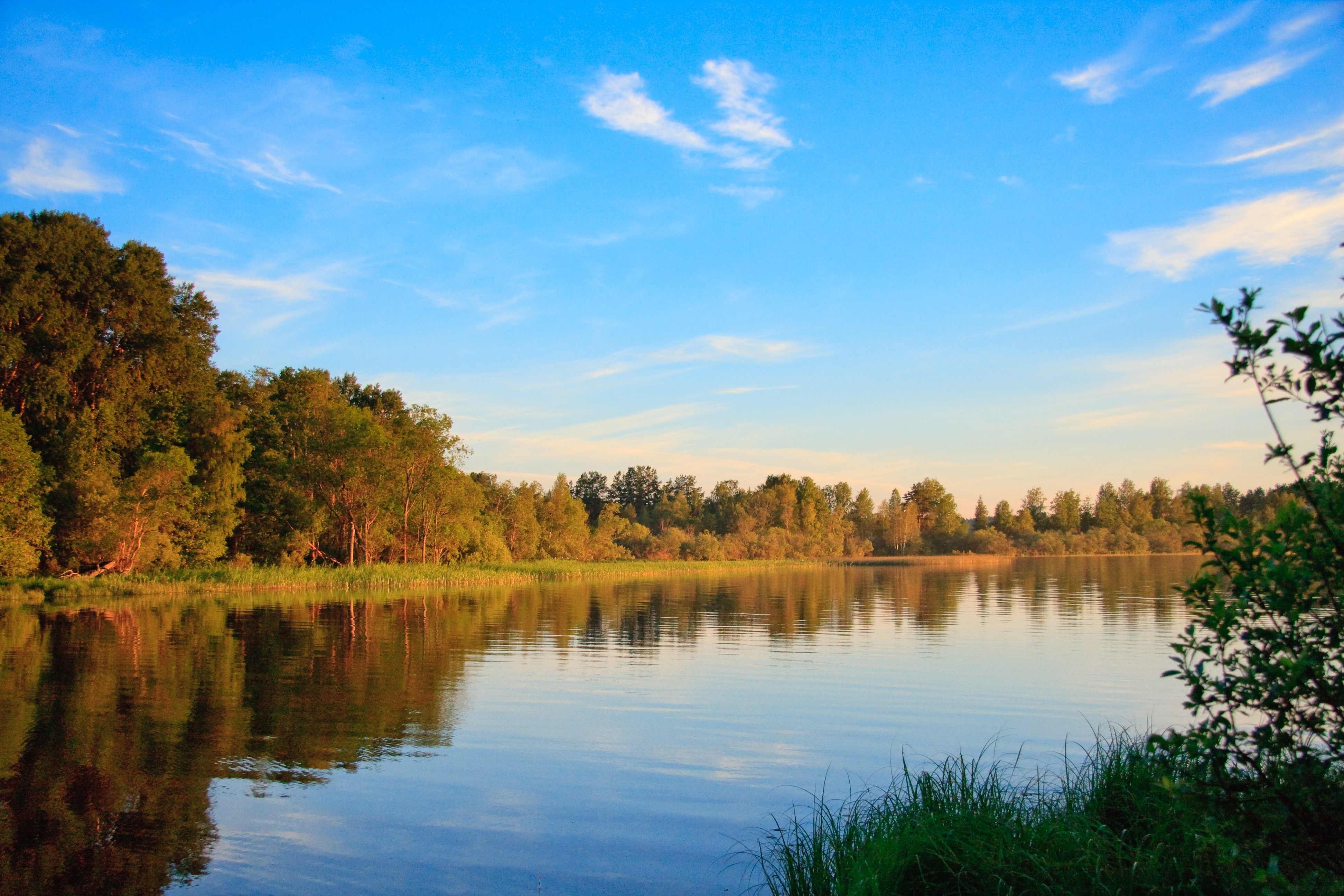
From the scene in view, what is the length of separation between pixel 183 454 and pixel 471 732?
38584mm

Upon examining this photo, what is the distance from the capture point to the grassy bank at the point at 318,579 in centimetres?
3838

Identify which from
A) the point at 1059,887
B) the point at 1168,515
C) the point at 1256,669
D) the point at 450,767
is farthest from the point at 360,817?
the point at 1168,515

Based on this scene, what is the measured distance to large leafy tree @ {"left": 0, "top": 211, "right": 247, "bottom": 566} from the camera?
132 ft

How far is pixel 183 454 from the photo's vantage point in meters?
45.6

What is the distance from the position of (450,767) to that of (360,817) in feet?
8.05

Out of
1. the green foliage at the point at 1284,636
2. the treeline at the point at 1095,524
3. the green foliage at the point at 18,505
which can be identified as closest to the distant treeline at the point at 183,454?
the green foliage at the point at 18,505

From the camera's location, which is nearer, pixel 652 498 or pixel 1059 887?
pixel 1059 887

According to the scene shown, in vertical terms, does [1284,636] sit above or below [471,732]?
above

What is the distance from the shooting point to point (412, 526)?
217 feet

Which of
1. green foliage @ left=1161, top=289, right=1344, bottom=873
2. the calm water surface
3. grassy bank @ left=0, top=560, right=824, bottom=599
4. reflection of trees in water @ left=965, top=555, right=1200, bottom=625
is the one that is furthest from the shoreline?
green foliage @ left=1161, top=289, right=1344, bottom=873

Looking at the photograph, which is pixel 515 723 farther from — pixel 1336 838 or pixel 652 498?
pixel 652 498

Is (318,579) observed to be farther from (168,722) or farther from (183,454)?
(168,722)

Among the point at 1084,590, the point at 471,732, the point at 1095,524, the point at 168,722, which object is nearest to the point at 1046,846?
the point at 471,732

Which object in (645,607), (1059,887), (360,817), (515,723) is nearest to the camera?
(1059,887)
